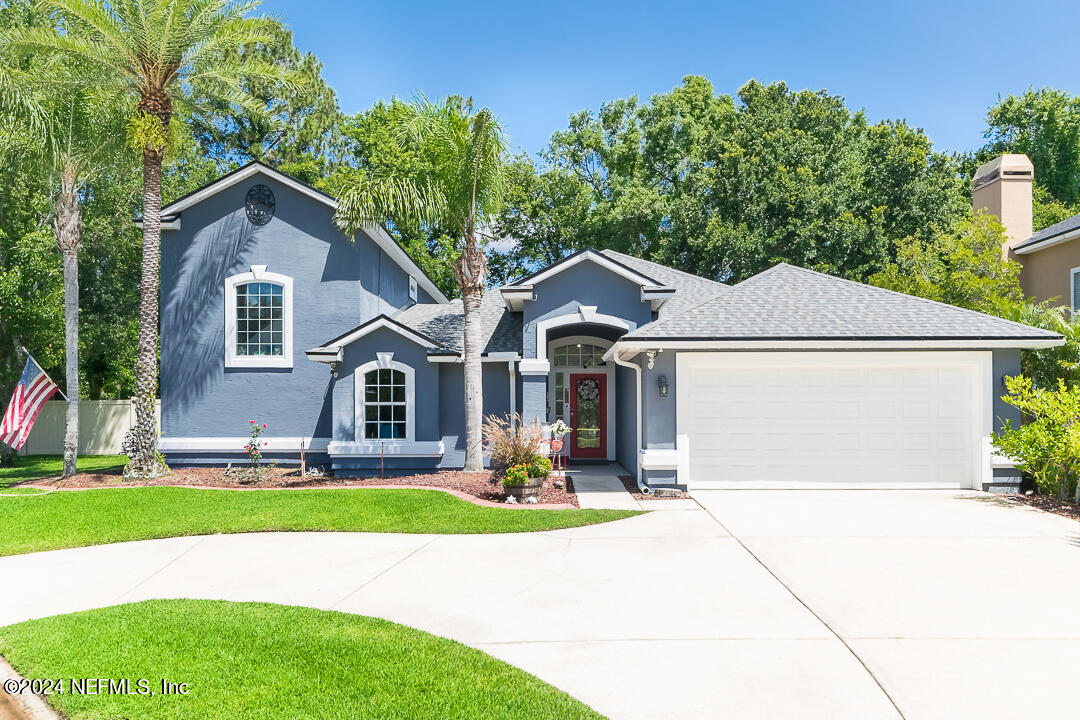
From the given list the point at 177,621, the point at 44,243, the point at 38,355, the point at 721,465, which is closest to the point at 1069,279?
the point at 721,465

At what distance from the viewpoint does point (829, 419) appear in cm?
1168

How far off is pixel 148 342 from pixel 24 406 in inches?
131

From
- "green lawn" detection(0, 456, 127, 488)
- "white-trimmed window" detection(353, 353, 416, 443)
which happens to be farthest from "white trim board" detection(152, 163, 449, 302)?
"green lawn" detection(0, 456, 127, 488)

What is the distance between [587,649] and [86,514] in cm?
912

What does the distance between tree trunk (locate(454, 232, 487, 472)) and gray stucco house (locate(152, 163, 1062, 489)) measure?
0.73m

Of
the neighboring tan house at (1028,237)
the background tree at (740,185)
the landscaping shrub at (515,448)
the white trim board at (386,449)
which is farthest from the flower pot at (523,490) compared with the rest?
the background tree at (740,185)

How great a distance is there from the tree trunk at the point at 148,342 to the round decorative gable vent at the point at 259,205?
218 cm

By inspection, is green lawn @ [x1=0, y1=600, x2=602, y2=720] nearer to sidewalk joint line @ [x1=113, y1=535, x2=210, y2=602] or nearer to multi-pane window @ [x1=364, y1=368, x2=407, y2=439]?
sidewalk joint line @ [x1=113, y1=535, x2=210, y2=602]

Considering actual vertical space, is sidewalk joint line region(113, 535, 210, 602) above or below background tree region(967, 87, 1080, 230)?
below

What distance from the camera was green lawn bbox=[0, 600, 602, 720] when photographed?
385 centimetres

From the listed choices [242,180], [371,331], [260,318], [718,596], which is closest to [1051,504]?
[718,596]

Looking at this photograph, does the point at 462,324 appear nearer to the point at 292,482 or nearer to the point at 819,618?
the point at 292,482

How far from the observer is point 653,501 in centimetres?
1089

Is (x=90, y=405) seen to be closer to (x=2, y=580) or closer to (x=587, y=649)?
(x=2, y=580)
